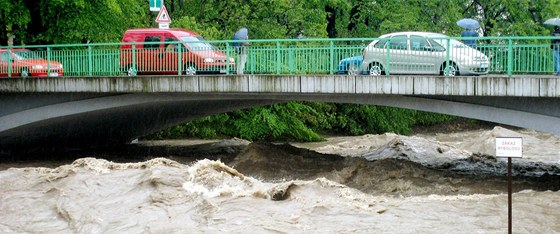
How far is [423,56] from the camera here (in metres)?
22.2

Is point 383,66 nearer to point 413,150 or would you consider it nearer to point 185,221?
point 185,221

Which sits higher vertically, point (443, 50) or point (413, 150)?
point (443, 50)

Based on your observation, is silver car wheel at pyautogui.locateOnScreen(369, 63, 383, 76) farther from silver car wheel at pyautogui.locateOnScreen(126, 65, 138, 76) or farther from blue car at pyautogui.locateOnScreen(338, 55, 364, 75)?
silver car wheel at pyautogui.locateOnScreen(126, 65, 138, 76)

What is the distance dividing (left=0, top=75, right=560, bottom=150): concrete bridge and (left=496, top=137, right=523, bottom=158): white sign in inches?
232

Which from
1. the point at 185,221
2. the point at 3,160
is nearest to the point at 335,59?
the point at 185,221

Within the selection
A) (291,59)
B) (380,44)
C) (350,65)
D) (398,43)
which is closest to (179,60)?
(291,59)

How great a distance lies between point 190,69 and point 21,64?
6.11 metres

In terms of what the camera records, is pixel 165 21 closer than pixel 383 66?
No

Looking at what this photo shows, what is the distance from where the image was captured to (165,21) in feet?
83.9

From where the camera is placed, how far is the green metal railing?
69.3 feet

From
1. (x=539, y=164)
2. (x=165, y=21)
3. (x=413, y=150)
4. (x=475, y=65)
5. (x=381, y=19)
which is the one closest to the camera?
(x=475, y=65)

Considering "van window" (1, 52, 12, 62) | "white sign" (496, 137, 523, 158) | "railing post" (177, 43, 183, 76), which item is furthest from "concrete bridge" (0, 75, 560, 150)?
"white sign" (496, 137, 523, 158)

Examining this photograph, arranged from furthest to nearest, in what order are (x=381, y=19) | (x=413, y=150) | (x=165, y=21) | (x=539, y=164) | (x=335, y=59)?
(x=381, y=19)
(x=413, y=150)
(x=539, y=164)
(x=165, y=21)
(x=335, y=59)

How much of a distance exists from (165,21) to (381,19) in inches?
814
